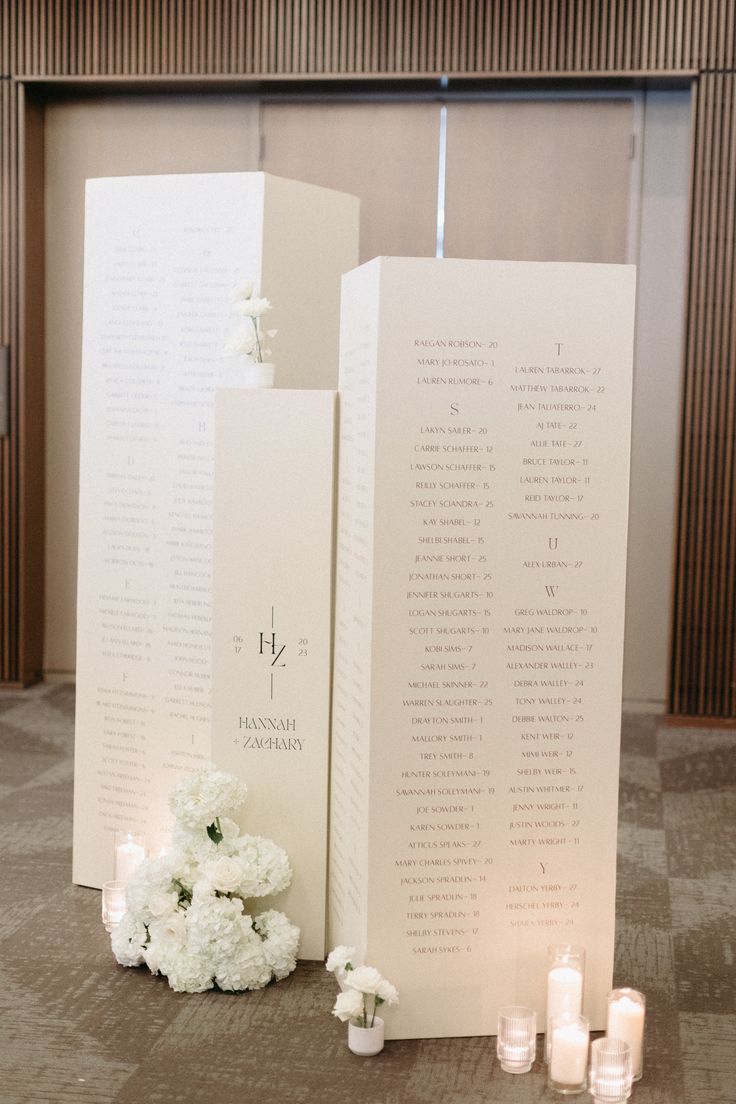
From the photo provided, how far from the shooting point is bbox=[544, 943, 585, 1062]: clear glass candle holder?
2699 mm

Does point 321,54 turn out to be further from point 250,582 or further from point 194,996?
point 194,996

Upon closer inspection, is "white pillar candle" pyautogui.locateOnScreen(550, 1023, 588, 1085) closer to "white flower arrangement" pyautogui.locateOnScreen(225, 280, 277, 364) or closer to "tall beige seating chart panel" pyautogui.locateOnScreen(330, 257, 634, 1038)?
"tall beige seating chart panel" pyautogui.locateOnScreen(330, 257, 634, 1038)

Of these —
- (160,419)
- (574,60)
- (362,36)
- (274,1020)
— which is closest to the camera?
(274,1020)

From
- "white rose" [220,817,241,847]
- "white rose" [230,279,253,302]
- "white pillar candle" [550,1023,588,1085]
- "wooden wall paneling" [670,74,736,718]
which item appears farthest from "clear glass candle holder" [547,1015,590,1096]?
"wooden wall paneling" [670,74,736,718]

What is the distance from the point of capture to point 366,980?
104 inches

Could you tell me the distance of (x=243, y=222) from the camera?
3.30 m

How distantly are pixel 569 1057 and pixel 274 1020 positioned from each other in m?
0.68

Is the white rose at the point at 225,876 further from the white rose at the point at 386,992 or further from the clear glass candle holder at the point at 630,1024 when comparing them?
the clear glass candle holder at the point at 630,1024

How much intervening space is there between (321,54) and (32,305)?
1808 millimetres

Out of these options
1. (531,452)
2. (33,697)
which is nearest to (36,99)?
(33,697)

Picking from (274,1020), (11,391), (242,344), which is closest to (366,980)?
(274,1020)

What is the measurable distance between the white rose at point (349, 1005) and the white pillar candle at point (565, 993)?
16.0 inches

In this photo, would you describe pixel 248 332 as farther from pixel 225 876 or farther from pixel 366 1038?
pixel 366 1038

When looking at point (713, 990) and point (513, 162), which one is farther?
point (513, 162)
